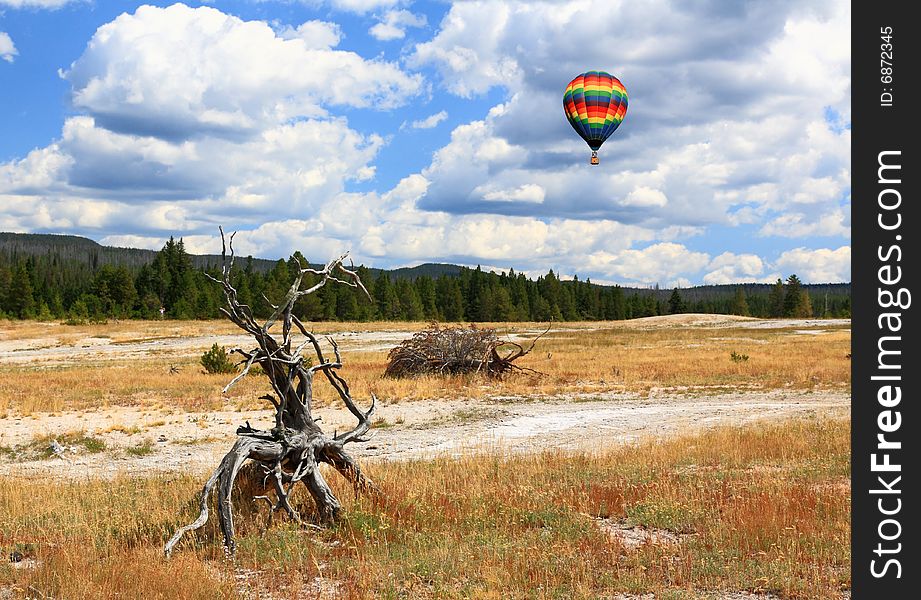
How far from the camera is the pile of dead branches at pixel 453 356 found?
3053 centimetres

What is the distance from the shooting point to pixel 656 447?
1448 cm

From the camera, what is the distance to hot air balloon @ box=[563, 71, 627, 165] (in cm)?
3098

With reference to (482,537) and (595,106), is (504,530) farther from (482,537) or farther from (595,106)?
(595,106)

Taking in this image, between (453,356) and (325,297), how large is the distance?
7567 centimetres

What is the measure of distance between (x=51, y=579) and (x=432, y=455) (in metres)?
8.63

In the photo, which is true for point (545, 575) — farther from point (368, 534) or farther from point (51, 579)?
point (51, 579)

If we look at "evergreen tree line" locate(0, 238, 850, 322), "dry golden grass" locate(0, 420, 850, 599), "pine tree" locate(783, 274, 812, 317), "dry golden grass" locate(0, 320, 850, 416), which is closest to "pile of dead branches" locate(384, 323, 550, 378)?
"dry golden grass" locate(0, 320, 850, 416)

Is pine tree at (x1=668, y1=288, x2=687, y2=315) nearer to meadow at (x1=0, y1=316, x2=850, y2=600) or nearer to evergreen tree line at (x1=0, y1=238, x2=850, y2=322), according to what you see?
evergreen tree line at (x1=0, y1=238, x2=850, y2=322)

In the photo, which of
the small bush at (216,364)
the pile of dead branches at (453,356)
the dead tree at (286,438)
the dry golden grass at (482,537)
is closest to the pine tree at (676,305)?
A: the pile of dead branches at (453,356)

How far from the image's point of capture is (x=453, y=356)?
101 ft

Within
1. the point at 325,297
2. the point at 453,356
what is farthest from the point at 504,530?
the point at 325,297

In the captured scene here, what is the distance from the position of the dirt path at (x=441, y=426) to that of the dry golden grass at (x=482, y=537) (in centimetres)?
327

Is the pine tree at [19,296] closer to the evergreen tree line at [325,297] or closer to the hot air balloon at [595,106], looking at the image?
the evergreen tree line at [325,297]
